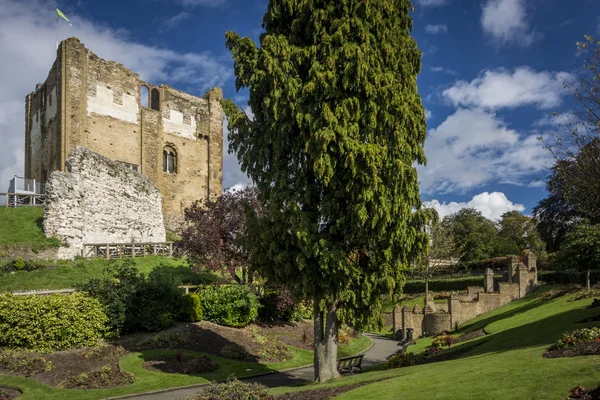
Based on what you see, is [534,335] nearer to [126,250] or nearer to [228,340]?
[228,340]

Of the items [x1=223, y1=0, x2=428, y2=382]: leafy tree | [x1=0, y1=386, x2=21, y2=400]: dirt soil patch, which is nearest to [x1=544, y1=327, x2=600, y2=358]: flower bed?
[x1=223, y1=0, x2=428, y2=382]: leafy tree

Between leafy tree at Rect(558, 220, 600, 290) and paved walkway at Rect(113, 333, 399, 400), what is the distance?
36.5 feet

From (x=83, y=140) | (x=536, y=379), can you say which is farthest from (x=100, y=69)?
(x=536, y=379)

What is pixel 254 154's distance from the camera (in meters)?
15.1

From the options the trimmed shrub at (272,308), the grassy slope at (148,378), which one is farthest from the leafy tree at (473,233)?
the grassy slope at (148,378)

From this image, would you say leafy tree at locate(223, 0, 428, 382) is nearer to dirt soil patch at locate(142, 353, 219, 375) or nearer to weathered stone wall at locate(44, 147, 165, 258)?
dirt soil patch at locate(142, 353, 219, 375)

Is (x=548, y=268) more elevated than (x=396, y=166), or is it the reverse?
(x=396, y=166)

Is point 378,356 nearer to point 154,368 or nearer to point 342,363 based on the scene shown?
point 342,363

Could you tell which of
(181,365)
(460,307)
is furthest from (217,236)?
(460,307)

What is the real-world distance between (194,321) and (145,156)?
2661 cm

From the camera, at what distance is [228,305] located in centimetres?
2236

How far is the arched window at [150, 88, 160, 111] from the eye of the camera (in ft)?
154

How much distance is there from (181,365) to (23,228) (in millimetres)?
16484

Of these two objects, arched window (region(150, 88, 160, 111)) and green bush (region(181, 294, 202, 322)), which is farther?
arched window (region(150, 88, 160, 111))
